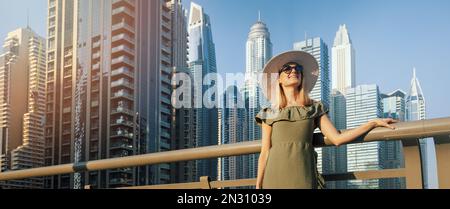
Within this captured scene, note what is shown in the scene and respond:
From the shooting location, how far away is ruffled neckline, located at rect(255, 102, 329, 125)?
1795mm

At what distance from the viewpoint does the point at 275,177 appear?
1.79 metres

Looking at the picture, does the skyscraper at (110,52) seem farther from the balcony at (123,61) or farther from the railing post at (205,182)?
the railing post at (205,182)

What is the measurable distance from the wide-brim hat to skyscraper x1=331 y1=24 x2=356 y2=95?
17 centimetres

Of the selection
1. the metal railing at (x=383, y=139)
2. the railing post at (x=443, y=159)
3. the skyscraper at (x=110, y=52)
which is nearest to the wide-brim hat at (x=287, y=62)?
the metal railing at (x=383, y=139)

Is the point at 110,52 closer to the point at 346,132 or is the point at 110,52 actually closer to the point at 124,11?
the point at 124,11

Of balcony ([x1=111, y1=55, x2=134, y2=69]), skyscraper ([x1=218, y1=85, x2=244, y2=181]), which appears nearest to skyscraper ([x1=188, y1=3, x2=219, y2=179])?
skyscraper ([x1=218, y1=85, x2=244, y2=181])

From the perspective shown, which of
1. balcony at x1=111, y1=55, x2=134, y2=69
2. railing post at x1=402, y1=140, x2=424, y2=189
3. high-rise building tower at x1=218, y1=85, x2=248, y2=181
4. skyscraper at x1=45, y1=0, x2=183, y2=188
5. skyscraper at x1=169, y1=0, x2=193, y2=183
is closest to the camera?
railing post at x1=402, y1=140, x2=424, y2=189

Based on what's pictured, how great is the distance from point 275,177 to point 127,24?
4.68 metres

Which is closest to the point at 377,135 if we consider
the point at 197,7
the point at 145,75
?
the point at 197,7

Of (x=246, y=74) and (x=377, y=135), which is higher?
(x=246, y=74)

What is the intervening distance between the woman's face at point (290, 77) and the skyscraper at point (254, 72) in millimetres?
103

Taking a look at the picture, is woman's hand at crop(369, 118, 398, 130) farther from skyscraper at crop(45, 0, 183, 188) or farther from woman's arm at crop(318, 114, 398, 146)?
skyscraper at crop(45, 0, 183, 188)
